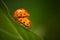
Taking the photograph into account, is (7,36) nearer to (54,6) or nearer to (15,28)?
(15,28)

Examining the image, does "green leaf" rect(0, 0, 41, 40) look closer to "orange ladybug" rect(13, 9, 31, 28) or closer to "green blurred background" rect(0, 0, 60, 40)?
"orange ladybug" rect(13, 9, 31, 28)

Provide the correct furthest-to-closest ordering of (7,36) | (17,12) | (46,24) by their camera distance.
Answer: (46,24), (17,12), (7,36)

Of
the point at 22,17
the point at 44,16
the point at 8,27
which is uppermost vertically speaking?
the point at 44,16

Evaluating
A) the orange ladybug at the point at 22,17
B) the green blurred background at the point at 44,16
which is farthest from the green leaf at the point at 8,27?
the green blurred background at the point at 44,16

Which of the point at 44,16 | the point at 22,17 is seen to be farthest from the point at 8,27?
the point at 44,16

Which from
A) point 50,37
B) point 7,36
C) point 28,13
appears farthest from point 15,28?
point 50,37

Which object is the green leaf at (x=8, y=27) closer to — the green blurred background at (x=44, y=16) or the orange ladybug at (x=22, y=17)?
the orange ladybug at (x=22, y=17)

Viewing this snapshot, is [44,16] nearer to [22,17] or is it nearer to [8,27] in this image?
[22,17]

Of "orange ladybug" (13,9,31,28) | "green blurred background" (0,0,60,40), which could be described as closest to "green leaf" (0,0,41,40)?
"orange ladybug" (13,9,31,28)
